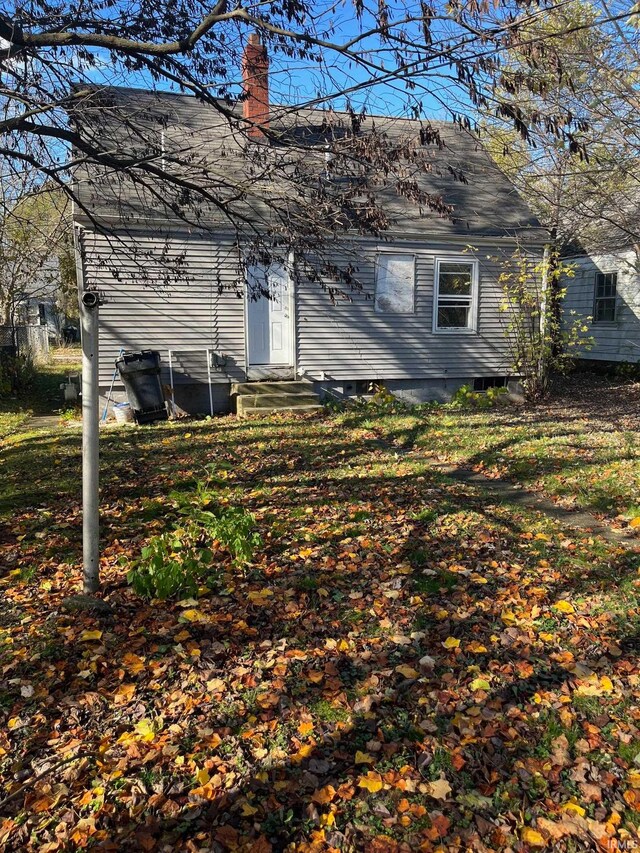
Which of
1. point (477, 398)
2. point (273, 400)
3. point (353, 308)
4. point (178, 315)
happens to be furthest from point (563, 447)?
point (178, 315)

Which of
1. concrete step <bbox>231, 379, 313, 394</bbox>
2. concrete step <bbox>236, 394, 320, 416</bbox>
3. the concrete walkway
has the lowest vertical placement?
the concrete walkway

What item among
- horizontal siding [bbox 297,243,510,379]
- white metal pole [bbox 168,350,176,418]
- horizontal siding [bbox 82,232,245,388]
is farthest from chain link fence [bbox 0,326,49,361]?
horizontal siding [bbox 297,243,510,379]

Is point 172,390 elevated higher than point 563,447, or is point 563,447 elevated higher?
point 172,390

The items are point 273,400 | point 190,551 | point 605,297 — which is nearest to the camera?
point 190,551

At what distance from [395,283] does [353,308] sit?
107cm

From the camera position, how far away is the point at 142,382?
10.7 meters

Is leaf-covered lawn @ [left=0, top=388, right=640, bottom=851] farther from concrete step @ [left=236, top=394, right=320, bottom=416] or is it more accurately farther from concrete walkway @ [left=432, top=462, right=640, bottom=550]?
concrete step @ [left=236, top=394, right=320, bottom=416]

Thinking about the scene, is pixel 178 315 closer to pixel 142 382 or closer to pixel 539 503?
pixel 142 382

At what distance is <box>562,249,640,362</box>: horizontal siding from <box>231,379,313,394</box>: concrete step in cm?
849

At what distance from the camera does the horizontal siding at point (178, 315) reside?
11070 mm

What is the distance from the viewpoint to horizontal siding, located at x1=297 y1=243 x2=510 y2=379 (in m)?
12.4

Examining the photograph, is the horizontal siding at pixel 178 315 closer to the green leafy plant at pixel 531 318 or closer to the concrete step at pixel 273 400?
the concrete step at pixel 273 400

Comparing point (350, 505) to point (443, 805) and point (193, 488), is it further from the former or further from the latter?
point (443, 805)

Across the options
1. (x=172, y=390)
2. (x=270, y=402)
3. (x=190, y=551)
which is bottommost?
(x=190, y=551)
